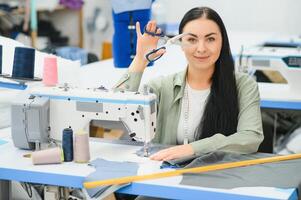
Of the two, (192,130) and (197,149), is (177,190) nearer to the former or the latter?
(197,149)

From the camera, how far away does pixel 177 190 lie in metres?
1.56


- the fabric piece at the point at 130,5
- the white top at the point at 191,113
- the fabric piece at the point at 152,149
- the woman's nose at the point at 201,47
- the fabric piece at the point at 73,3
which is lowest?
the fabric piece at the point at 152,149

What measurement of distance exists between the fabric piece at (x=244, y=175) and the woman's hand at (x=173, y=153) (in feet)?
0.22

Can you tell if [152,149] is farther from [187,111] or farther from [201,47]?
[201,47]

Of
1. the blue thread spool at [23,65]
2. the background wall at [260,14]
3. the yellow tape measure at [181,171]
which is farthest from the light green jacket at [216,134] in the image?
the background wall at [260,14]

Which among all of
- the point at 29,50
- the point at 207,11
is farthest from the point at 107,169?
the point at 207,11

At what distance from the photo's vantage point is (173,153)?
1.80 meters

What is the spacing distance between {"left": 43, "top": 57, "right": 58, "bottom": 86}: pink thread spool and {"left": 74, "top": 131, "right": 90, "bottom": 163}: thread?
290mm

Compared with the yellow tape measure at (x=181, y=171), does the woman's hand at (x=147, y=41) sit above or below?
above

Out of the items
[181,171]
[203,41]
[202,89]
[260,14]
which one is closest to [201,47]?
[203,41]

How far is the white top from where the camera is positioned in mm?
2135

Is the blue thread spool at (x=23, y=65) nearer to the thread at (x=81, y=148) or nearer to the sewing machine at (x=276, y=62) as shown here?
the thread at (x=81, y=148)

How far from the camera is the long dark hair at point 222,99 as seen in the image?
208 cm

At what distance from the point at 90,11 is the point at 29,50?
4252 millimetres
